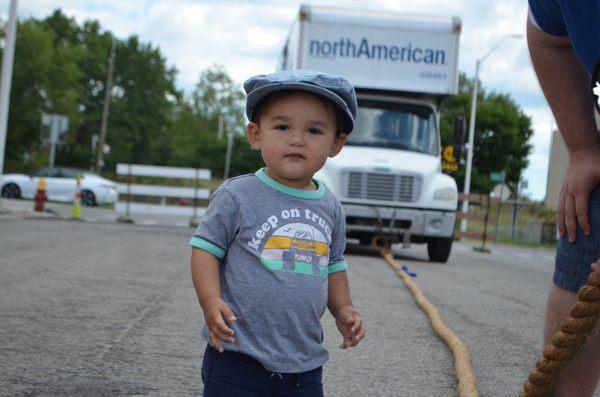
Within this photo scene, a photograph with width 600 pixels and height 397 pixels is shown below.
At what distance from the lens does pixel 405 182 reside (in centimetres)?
1322

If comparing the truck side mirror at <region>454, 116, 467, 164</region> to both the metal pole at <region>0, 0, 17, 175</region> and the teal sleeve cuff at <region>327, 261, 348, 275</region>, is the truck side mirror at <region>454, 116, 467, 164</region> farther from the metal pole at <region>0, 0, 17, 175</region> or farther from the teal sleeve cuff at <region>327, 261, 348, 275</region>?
the teal sleeve cuff at <region>327, 261, 348, 275</region>

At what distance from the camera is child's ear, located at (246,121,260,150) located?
9.23ft

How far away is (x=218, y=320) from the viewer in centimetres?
249

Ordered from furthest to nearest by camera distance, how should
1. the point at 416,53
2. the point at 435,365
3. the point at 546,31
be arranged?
the point at 416,53, the point at 435,365, the point at 546,31

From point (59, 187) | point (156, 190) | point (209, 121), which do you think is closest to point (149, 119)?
point (209, 121)

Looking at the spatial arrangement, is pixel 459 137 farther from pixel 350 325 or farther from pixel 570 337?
pixel 570 337

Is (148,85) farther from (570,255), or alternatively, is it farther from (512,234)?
(570,255)

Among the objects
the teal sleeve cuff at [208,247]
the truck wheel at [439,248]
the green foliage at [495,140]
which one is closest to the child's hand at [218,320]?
the teal sleeve cuff at [208,247]

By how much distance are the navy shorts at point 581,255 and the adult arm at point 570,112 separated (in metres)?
0.02

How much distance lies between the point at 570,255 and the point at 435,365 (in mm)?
2565

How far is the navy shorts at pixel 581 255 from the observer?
7.64ft

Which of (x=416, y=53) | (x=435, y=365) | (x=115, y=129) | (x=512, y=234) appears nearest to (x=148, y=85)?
(x=115, y=129)

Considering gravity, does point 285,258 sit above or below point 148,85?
below

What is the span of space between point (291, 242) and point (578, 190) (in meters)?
0.79
